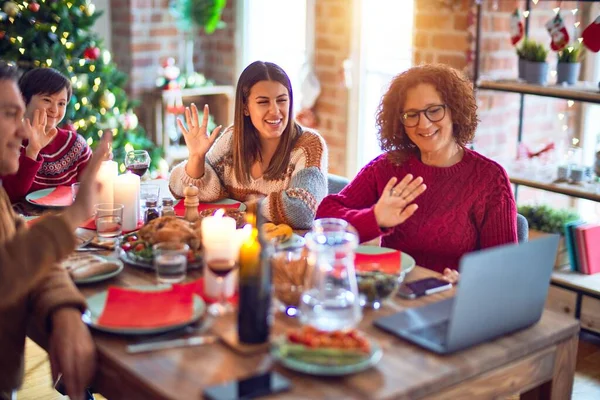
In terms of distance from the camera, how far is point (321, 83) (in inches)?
186

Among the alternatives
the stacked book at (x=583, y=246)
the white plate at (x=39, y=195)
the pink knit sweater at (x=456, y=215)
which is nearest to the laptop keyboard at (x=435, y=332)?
the pink knit sweater at (x=456, y=215)

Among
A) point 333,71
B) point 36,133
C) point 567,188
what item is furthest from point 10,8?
point 567,188

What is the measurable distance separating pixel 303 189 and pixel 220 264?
845mm

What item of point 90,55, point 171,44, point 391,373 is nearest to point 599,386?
point 391,373

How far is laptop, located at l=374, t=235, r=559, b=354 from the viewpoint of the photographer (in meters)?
1.52

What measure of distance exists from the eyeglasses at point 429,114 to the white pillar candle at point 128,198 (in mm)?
837

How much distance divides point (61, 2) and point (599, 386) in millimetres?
3051

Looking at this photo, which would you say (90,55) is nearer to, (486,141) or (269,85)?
(269,85)

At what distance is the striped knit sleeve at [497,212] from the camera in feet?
7.66

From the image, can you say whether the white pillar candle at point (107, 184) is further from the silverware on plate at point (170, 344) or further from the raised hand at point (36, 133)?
the silverware on plate at point (170, 344)

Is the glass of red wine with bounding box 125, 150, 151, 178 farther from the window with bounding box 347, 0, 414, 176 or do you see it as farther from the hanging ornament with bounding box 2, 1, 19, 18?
the window with bounding box 347, 0, 414, 176

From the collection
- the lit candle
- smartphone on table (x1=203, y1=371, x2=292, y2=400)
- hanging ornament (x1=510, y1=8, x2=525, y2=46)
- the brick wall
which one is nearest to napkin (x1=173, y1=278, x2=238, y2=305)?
the lit candle

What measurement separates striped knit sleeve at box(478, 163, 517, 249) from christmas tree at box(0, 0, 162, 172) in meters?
2.22

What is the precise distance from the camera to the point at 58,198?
2.65 meters
